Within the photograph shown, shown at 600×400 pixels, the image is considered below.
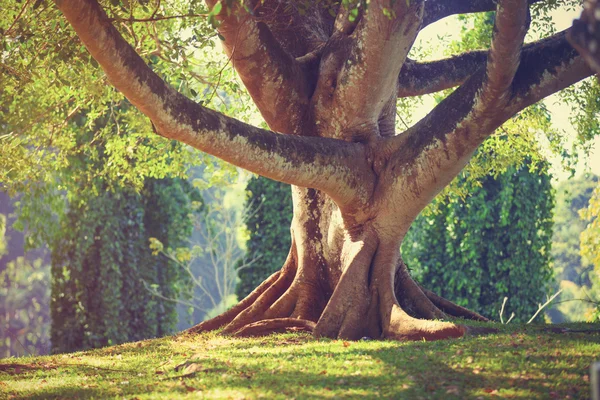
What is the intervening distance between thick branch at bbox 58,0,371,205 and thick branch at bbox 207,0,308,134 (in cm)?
104

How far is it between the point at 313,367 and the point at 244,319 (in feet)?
10.6

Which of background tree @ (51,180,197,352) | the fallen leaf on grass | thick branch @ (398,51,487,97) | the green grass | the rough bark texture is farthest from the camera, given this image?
background tree @ (51,180,197,352)

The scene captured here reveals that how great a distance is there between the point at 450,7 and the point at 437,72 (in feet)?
3.13

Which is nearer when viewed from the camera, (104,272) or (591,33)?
(591,33)

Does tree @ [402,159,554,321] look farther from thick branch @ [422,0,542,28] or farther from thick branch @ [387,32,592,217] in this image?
thick branch @ [387,32,592,217]

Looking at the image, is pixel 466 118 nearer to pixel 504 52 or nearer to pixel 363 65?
pixel 504 52

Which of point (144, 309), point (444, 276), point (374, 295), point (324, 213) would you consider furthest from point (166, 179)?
point (374, 295)

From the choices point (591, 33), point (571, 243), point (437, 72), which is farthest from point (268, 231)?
point (571, 243)

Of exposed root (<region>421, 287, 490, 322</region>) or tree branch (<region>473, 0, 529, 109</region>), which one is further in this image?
exposed root (<region>421, 287, 490, 322</region>)

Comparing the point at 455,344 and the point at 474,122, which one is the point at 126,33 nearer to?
the point at 474,122

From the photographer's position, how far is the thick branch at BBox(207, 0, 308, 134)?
8695 mm

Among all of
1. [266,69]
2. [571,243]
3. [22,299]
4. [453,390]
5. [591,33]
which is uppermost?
[571,243]

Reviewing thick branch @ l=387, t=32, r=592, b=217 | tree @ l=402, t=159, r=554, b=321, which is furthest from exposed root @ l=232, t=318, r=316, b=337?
tree @ l=402, t=159, r=554, b=321

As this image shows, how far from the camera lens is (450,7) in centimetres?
1029
